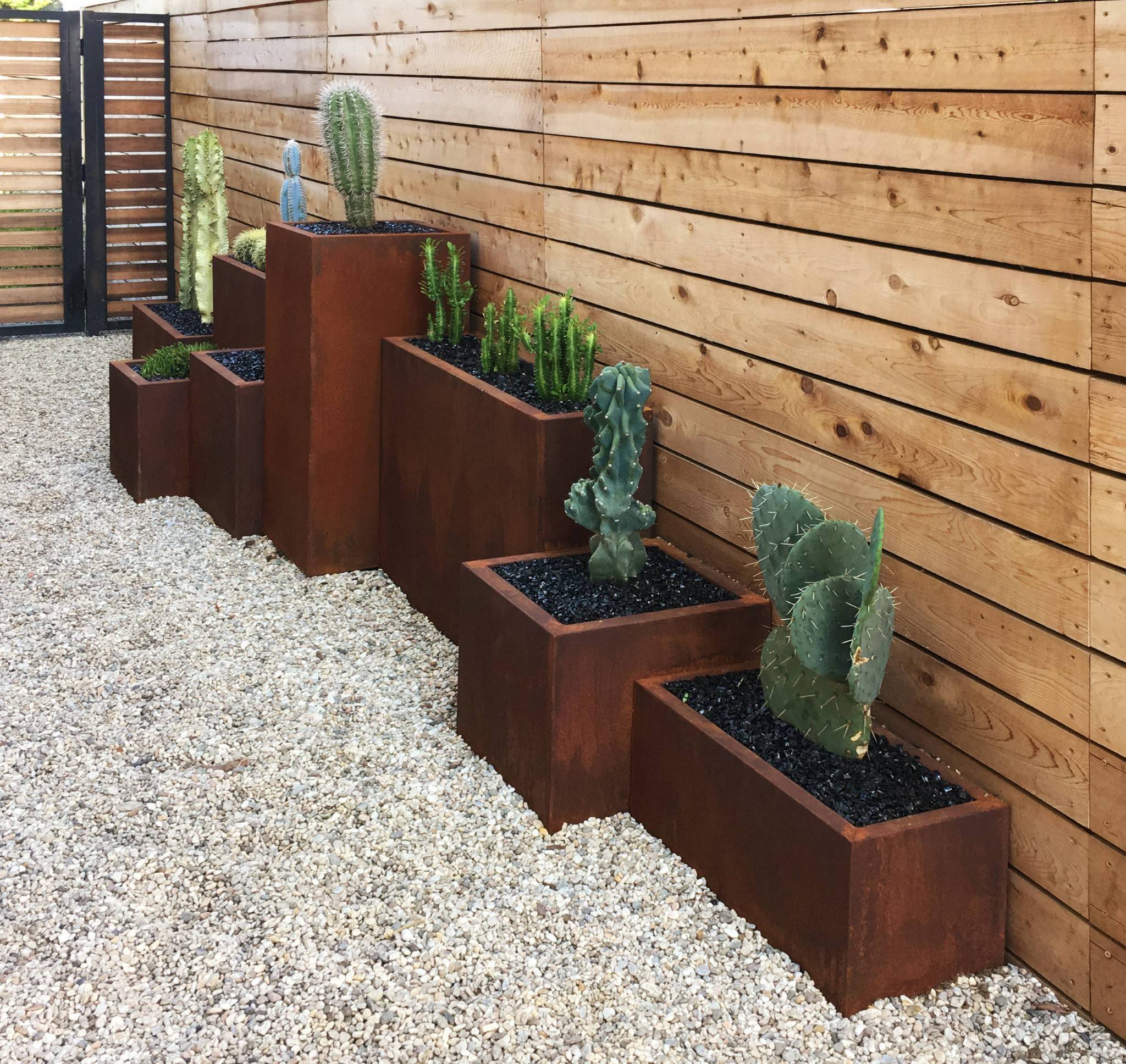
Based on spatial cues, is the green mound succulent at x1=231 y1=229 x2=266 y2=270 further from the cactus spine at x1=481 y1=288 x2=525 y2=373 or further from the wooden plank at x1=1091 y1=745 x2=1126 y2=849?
the wooden plank at x1=1091 y1=745 x2=1126 y2=849

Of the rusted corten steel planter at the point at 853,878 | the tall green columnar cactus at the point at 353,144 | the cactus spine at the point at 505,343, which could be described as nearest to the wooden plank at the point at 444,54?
the tall green columnar cactus at the point at 353,144

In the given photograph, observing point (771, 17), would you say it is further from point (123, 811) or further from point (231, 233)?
point (231, 233)

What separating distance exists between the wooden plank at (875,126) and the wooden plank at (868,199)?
0.03m

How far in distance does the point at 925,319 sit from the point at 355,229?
7.91 feet

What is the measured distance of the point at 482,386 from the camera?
11.7ft

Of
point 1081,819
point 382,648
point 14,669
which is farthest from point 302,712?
point 1081,819

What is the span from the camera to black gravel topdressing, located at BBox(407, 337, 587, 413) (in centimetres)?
340

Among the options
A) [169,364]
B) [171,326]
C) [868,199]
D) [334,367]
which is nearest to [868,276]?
[868,199]

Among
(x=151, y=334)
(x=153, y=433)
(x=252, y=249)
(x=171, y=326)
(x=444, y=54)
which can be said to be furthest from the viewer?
(x=151, y=334)

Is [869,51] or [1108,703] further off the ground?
[869,51]

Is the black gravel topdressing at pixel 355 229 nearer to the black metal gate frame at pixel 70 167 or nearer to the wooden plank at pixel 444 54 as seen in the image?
the wooden plank at pixel 444 54

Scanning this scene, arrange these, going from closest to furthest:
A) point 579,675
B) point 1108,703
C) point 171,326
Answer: point 1108,703 → point 579,675 → point 171,326

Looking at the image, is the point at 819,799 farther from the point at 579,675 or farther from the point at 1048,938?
the point at 579,675

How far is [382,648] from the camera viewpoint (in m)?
3.73
